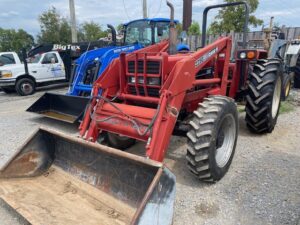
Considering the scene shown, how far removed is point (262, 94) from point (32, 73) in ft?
31.1

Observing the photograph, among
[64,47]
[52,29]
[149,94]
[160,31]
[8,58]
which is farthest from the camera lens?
[52,29]

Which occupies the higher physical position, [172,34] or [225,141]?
[172,34]

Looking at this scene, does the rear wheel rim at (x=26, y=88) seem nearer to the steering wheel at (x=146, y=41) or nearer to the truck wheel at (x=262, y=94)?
the steering wheel at (x=146, y=41)

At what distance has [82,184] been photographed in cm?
346

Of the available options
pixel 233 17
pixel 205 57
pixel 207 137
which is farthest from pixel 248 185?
pixel 233 17

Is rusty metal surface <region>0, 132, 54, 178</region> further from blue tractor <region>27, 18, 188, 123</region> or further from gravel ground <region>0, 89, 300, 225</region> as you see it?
blue tractor <region>27, 18, 188, 123</region>

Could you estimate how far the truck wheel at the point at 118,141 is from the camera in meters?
4.62

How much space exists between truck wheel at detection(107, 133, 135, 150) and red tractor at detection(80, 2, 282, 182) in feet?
0.12

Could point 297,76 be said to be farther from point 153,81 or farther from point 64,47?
point 64,47

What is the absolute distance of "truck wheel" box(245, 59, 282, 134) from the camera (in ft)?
16.0

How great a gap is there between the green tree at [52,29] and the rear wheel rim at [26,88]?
66.6 feet

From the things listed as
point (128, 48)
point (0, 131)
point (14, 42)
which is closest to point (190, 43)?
point (128, 48)

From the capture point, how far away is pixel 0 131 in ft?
21.4

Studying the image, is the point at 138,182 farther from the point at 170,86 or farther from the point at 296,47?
the point at 296,47
